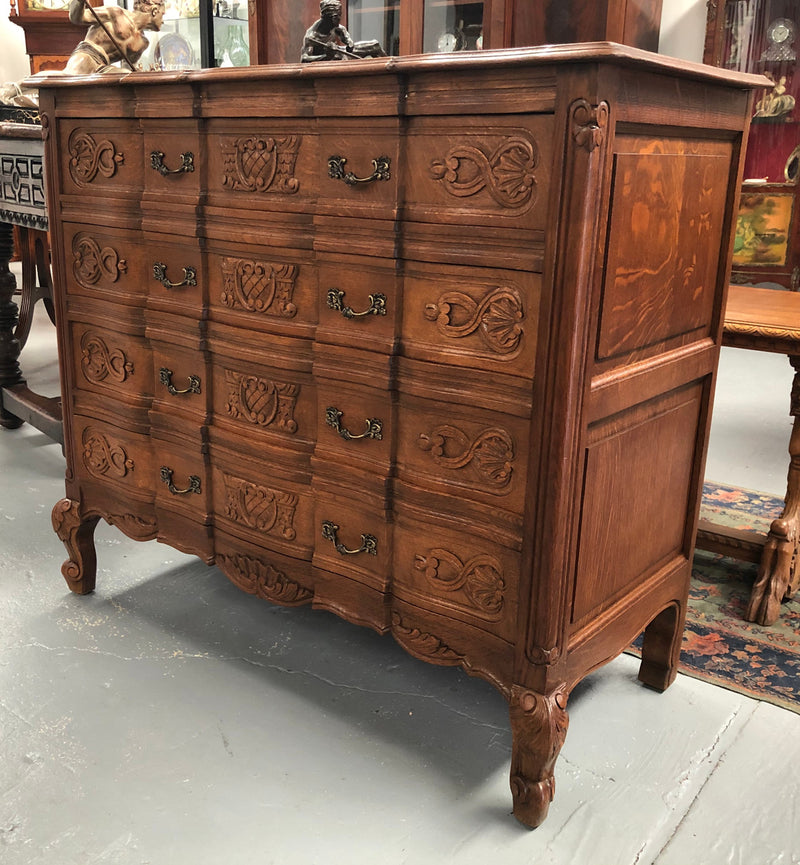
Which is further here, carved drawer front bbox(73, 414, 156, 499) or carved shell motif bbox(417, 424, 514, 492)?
carved drawer front bbox(73, 414, 156, 499)

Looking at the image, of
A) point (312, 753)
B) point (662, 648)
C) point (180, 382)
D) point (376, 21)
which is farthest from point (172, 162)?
point (376, 21)

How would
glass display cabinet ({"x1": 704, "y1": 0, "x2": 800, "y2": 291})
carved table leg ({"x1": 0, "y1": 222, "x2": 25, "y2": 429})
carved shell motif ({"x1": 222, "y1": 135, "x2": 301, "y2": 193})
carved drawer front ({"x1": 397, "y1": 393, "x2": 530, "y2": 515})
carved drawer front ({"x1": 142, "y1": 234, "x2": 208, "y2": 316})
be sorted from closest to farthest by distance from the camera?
carved drawer front ({"x1": 397, "y1": 393, "x2": 530, "y2": 515}) < carved shell motif ({"x1": 222, "y1": 135, "x2": 301, "y2": 193}) < carved drawer front ({"x1": 142, "y1": 234, "x2": 208, "y2": 316}) < carved table leg ({"x1": 0, "y1": 222, "x2": 25, "y2": 429}) < glass display cabinet ({"x1": 704, "y1": 0, "x2": 800, "y2": 291})

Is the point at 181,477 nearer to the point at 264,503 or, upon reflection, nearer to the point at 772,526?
the point at 264,503

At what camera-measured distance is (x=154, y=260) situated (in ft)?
7.07

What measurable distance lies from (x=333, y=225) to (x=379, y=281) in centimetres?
16

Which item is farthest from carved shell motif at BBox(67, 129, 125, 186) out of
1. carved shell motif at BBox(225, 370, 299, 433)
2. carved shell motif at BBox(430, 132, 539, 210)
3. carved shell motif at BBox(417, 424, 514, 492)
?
carved shell motif at BBox(417, 424, 514, 492)

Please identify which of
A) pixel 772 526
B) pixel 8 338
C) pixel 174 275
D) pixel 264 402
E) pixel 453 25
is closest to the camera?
pixel 264 402

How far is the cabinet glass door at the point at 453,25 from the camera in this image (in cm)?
418

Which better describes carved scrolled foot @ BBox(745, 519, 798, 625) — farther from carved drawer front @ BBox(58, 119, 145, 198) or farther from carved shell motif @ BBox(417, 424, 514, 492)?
carved drawer front @ BBox(58, 119, 145, 198)

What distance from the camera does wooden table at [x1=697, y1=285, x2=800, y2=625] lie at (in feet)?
7.68

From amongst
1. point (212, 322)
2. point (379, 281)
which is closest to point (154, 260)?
point (212, 322)

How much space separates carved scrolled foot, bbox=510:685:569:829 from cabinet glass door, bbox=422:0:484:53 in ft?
11.2

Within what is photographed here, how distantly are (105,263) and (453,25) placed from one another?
2.66 m

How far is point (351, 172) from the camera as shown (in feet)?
5.60
